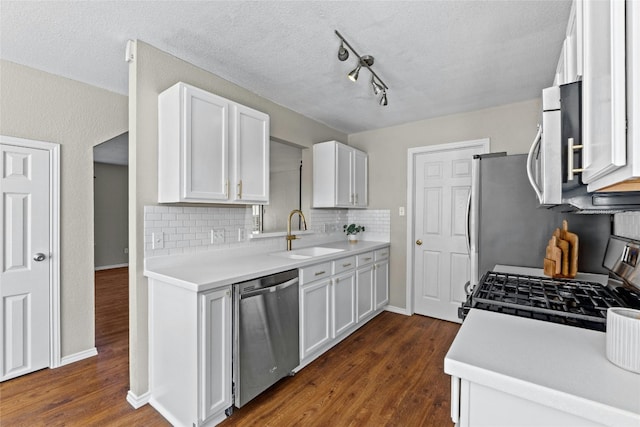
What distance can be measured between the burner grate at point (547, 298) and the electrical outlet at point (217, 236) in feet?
6.39

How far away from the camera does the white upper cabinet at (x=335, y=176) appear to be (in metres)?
3.49

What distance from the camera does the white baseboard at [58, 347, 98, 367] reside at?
2535mm

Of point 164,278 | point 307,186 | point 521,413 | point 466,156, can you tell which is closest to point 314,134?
point 307,186

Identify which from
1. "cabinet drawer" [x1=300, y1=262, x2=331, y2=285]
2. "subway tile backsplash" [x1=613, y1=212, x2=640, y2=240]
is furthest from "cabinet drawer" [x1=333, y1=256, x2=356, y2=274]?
"subway tile backsplash" [x1=613, y1=212, x2=640, y2=240]

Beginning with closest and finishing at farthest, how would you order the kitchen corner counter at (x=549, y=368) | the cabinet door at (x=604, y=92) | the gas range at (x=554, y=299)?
the cabinet door at (x=604, y=92)
the kitchen corner counter at (x=549, y=368)
the gas range at (x=554, y=299)

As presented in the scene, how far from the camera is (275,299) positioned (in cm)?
213

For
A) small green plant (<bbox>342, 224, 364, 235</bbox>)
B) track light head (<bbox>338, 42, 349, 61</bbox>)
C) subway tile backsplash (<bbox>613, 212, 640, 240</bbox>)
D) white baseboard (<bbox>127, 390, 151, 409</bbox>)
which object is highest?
track light head (<bbox>338, 42, 349, 61</bbox>)

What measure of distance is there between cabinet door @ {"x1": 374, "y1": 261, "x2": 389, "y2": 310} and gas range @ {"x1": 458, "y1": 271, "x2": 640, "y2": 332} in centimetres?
198

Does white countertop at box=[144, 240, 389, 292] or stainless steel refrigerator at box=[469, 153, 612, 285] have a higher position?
stainless steel refrigerator at box=[469, 153, 612, 285]

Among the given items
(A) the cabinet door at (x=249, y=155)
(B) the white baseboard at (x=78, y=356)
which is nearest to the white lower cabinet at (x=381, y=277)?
(A) the cabinet door at (x=249, y=155)

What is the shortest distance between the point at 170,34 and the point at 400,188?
2.88 m

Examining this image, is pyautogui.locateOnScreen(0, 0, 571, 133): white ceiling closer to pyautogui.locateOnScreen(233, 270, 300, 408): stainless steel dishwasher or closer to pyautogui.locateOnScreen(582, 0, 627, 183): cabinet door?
pyautogui.locateOnScreen(582, 0, 627, 183): cabinet door

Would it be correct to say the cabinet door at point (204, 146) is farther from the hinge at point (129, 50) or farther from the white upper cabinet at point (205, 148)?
the hinge at point (129, 50)

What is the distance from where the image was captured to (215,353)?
1777 millimetres
